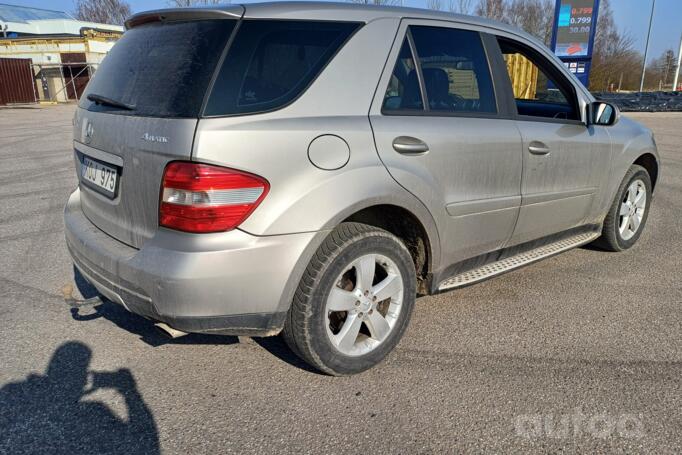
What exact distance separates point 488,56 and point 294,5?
4.50 feet

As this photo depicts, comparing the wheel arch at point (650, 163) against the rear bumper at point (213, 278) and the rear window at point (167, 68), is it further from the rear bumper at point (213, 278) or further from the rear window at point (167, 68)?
the rear window at point (167, 68)

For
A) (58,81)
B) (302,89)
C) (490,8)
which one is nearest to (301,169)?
(302,89)

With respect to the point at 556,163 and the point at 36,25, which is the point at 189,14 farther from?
the point at 36,25

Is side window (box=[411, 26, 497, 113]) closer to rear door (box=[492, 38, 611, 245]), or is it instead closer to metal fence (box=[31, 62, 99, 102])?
rear door (box=[492, 38, 611, 245])

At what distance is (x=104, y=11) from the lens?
174ft

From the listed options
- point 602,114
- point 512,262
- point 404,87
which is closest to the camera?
point 404,87

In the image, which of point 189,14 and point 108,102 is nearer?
point 189,14

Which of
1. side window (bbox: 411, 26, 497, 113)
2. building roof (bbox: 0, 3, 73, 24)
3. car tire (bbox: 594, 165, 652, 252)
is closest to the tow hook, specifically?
side window (bbox: 411, 26, 497, 113)

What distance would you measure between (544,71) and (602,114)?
0.53 m

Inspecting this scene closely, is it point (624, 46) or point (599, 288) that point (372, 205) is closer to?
point (599, 288)

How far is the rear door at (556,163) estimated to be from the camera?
11.1 ft

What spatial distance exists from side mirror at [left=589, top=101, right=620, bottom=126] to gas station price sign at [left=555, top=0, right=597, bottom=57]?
58.7 ft

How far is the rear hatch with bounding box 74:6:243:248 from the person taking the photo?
2.20 m

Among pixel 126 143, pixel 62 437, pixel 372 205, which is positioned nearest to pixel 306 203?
pixel 372 205
